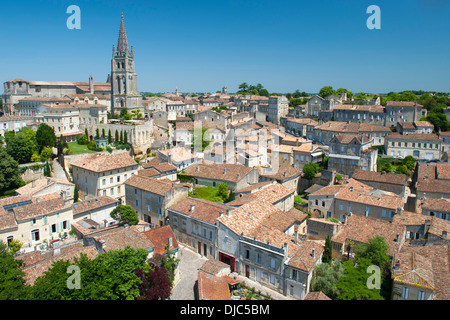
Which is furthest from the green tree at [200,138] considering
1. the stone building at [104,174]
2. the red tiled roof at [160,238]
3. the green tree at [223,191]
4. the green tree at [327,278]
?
the green tree at [327,278]

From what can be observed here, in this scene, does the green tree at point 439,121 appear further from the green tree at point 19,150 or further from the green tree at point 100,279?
the green tree at point 19,150

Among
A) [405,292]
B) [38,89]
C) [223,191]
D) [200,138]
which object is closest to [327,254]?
[405,292]

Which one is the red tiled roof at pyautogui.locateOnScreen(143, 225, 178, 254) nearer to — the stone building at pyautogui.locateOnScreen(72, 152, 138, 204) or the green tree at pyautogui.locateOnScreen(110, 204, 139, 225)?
the green tree at pyautogui.locateOnScreen(110, 204, 139, 225)

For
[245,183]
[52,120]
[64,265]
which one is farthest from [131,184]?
[52,120]

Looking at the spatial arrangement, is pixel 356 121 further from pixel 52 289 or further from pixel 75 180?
pixel 52 289

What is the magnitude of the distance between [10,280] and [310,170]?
120 ft

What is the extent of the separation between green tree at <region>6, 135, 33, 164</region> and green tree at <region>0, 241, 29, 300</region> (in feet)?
83.5

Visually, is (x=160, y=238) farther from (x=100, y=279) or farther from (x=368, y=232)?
(x=368, y=232)

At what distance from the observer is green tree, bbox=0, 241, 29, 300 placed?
56.2ft

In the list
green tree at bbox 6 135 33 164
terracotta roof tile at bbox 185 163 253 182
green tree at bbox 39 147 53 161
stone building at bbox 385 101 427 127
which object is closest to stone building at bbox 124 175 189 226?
terracotta roof tile at bbox 185 163 253 182

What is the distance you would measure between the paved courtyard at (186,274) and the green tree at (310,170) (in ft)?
73.6

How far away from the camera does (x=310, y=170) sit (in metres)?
45.3

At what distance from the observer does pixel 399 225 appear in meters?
29.2
